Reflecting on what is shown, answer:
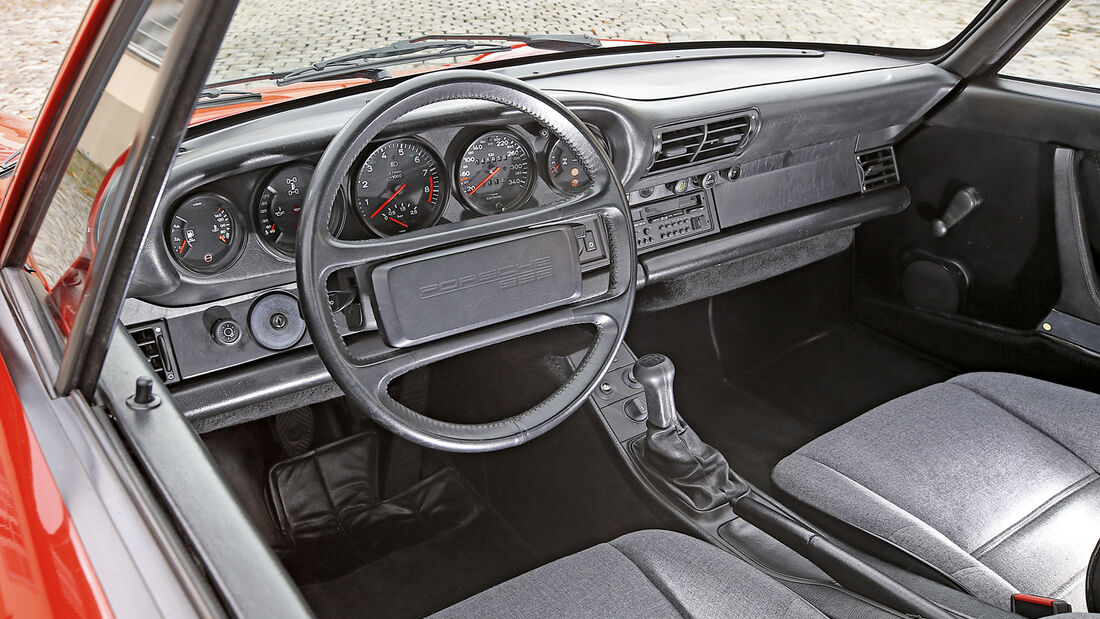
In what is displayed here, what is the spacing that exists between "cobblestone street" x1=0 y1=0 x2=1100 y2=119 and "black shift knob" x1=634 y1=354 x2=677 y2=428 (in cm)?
97

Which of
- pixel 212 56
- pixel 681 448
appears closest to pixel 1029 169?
pixel 681 448

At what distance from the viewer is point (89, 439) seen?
0.90 m

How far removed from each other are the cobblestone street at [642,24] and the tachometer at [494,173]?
0.50 m

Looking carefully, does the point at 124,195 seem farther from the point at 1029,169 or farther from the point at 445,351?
the point at 1029,169

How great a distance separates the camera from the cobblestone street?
92.4 inches

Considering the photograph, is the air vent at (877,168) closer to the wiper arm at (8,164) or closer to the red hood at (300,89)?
the red hood at (300,89)

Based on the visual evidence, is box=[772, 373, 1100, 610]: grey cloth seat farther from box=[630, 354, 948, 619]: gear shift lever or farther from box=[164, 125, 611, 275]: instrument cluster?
box=[164, 125, 611, 275]: instrument cluster

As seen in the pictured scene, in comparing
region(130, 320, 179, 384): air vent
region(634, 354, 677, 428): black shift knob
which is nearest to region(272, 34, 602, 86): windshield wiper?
region(130, 320, 179, 384): air vent

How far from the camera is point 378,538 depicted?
2.27 meters

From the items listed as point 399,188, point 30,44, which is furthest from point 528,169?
point 30,44

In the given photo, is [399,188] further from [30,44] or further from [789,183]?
[30,44]

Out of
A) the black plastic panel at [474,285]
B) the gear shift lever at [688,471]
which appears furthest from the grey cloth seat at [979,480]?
the black plastic panel at [474,285]

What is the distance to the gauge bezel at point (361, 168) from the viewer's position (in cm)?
173

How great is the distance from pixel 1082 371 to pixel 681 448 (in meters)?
1.07
